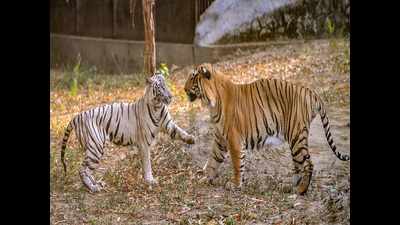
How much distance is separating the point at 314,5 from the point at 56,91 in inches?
57.5

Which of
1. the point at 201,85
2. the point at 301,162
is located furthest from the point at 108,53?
the point at 301,162

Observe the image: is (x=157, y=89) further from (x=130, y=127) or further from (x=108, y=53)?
(x=108, y=53)

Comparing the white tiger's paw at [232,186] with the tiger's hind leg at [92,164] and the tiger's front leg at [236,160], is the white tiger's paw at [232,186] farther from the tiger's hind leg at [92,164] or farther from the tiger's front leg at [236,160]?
the tiger's hind leg at [92,164]

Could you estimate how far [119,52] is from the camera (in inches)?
195

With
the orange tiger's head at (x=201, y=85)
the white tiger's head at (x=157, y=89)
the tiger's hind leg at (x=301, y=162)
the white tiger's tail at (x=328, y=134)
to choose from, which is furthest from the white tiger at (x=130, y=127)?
the white tiger's tail at (x=328, y=134)

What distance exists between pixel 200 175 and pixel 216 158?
0.40 feet

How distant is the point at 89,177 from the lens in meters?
4.64

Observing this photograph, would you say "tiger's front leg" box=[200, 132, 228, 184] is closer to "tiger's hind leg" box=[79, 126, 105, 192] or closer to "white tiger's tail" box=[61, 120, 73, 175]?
"tiger's hind leg" box=[79, 126, 105, 192]

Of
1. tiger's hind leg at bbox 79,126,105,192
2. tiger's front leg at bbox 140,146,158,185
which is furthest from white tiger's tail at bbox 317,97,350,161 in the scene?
tiger's hind leg at bbox 79,126,105,192

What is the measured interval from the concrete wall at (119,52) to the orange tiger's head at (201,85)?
0.32 feet

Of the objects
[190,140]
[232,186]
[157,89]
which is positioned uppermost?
[157,89]

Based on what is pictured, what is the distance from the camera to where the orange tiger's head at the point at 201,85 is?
4633mm

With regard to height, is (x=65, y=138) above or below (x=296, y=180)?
above
